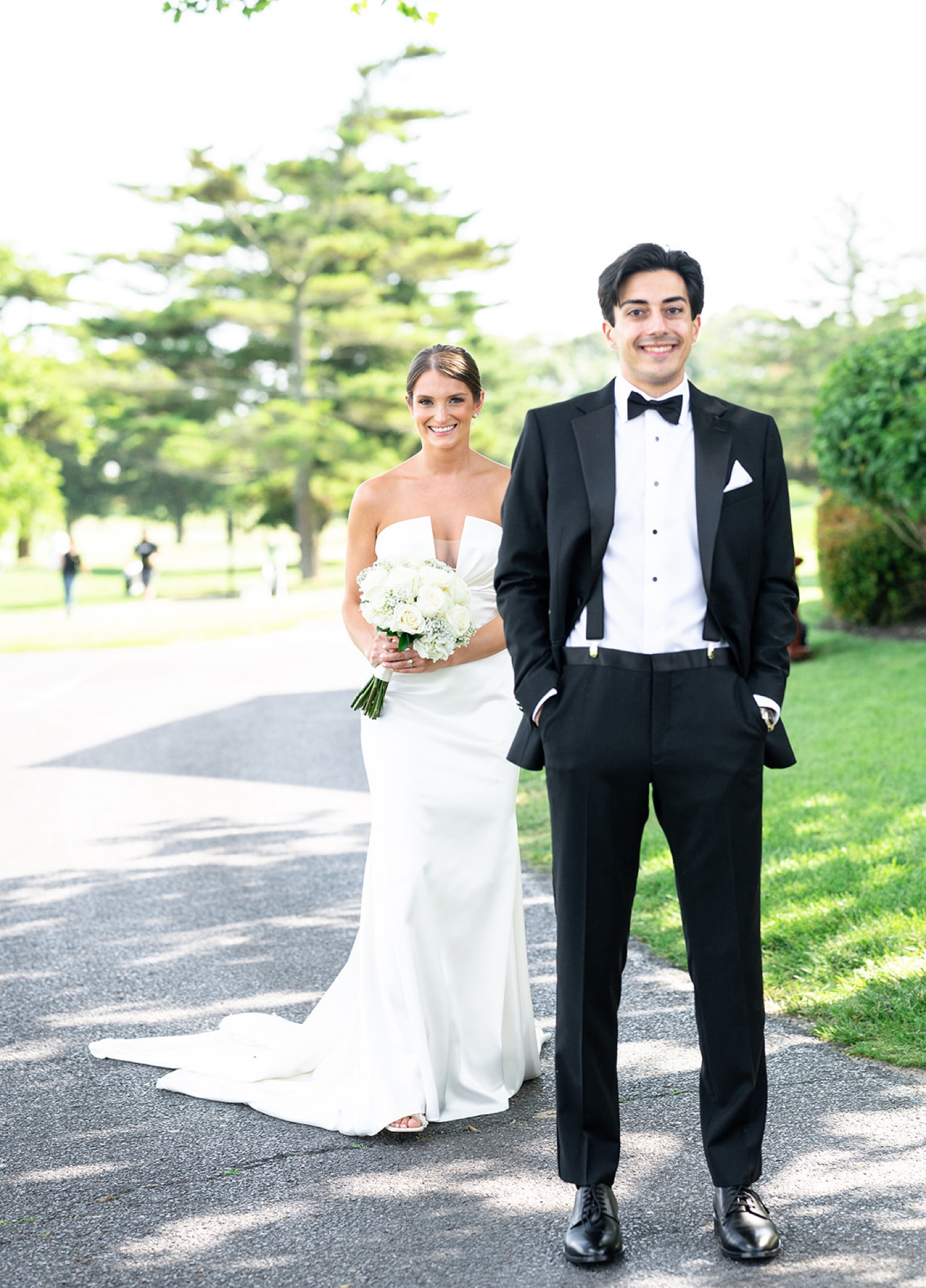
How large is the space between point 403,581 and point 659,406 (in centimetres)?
Result: 133

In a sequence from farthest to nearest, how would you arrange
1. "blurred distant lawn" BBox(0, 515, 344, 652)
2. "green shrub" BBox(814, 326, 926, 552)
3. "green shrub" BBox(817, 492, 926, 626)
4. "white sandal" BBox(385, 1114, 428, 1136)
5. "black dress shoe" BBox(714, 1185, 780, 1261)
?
"blurred distant lawn" BBox(0, 515, 344, 652) → "green shrub" BBox(817, 492, 926, 626) → "green shrub" BBox(814, 326, 926, 552) → "white sandal" BBox(385, 1114, 428, 1136) → "black dress shoe" BBox(714, 1185, 780, 1261)

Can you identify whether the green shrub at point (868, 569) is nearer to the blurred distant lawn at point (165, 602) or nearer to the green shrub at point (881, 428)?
the green shrub at point (881, 428)

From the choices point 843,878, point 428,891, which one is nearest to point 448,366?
point 428,891

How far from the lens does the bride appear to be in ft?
13.6

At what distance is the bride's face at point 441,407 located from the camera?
4.46 metres

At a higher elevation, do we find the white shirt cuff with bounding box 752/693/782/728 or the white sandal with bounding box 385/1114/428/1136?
the white shirt cuff with bounding box 752/693/782/728

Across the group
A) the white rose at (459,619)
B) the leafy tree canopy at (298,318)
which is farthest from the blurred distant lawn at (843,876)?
the leafy tree canopy at (298,318)

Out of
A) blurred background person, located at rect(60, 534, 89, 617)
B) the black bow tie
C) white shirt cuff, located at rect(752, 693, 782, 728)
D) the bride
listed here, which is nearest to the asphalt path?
the bride

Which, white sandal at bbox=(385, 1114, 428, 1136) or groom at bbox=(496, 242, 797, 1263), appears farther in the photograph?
white sandal at bbox=(385, 1114, 428, 1136)

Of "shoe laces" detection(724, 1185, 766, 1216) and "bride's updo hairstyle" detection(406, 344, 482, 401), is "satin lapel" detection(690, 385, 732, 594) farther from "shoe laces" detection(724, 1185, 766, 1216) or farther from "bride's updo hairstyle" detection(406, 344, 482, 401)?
"shoe laces" detection(724, 1185, 766, 1216)

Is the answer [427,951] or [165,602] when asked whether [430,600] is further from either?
[165,602]

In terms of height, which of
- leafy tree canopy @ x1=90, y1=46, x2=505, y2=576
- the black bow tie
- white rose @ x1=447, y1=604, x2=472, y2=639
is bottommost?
white rose @ x1=447, y1=604, x2=472, y2=639

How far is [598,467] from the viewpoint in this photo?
3234 millimetres

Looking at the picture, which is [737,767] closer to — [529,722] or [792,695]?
[529,722]
